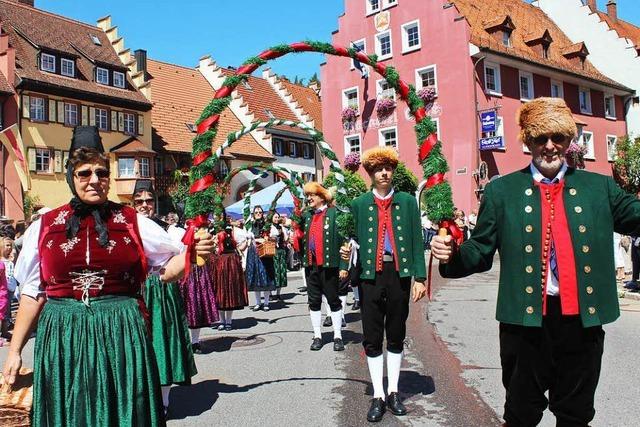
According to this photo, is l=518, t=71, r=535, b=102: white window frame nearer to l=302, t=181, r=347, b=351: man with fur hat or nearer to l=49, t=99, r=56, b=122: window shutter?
l=49, t=99, r=56, b=122: window shutter

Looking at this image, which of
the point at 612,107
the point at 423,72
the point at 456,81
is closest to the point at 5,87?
the point at 423,72

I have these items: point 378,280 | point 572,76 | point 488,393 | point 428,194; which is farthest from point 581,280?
point 572,76

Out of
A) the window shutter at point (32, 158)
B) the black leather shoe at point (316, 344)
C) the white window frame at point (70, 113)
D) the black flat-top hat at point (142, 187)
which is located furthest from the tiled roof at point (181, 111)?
the black flat-top hat at point (142, 187)

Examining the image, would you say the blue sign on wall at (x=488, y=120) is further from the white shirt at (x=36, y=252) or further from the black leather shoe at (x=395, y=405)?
the white shirt at (x=36, y=252)

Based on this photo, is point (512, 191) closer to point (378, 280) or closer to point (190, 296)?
point (378, 280)

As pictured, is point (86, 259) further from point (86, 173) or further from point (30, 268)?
point (86, 173)

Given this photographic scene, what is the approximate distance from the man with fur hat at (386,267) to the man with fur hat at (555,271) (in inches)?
71.7

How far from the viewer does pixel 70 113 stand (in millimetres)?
28406

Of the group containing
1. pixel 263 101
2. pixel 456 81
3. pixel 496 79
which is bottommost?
pixel 456 81

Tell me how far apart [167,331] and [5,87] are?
2441 centimetres

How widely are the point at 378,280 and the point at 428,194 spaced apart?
113 cm

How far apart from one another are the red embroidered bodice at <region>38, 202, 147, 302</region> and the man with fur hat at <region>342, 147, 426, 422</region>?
2238mm

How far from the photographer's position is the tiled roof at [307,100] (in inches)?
1748

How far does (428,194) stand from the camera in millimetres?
4086
